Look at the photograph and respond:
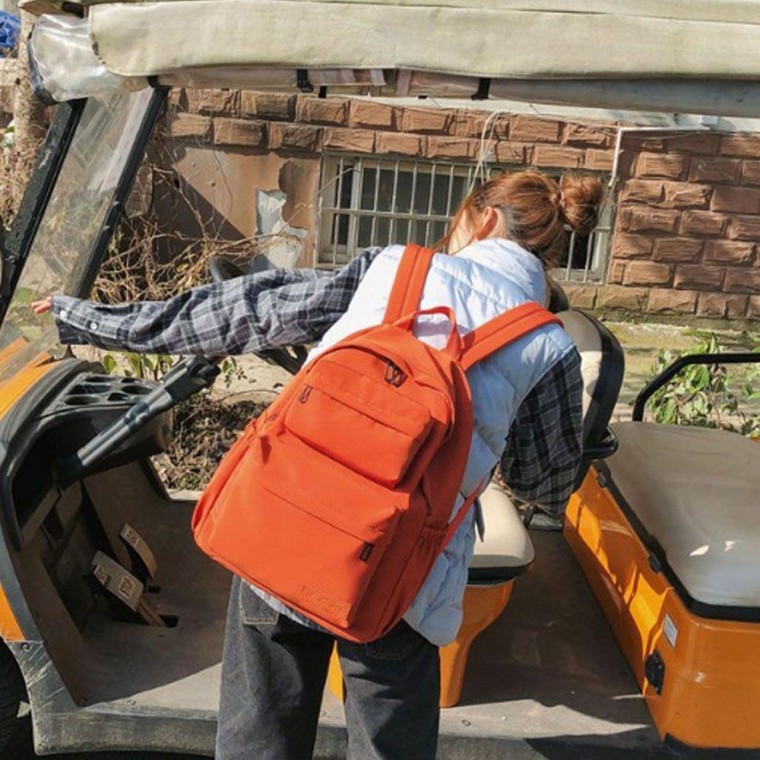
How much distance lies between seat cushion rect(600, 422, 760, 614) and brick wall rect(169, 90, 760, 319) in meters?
4.99

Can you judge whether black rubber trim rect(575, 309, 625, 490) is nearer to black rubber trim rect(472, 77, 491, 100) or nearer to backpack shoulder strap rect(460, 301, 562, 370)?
backpack shoulder strap rect(460, 301, 562, 370)

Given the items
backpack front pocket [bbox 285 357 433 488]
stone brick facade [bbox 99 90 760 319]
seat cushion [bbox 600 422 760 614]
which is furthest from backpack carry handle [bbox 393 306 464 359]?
stone brick facade [bbox 99 90 760 319]

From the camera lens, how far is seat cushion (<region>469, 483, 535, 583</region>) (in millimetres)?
2547

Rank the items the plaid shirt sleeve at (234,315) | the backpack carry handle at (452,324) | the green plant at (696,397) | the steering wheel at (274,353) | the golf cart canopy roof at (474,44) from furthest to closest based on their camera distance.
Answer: the green plant at (696,397) → the steering wheel at (274,353) → the plaid shirt sleeve at (234,315) → the golf cart canopy roof at (474,44) → the backpack carry handle at (452,324)

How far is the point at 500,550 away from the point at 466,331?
0.87 meters

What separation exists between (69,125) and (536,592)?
1.90m

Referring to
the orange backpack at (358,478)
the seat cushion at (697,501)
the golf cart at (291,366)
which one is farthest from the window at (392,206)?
the orange backpack at (358,478)

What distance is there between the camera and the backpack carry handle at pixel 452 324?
1885 millimetres

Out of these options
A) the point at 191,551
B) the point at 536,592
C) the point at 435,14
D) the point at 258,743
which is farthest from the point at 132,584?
the point at 435,14

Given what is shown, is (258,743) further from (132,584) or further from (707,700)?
(707,700)

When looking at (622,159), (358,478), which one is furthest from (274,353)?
(622,159)

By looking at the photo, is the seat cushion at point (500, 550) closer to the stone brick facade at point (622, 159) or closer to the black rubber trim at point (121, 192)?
the black rubber trim at point (121, 192)

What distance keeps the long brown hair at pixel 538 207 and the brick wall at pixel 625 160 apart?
19.0 feet

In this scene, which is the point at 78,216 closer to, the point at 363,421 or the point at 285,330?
the point at 285,330
